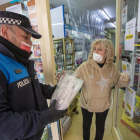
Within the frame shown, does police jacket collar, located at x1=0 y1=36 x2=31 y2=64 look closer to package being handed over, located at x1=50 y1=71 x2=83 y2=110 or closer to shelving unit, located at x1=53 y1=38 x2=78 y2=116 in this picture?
package being handed over, located at x1=50 y1=71 x2=83 y2=110

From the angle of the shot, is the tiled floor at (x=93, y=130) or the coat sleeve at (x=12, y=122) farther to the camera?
the tiled floor at (x=93, y=130)

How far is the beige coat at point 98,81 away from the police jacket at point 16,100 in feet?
2.15

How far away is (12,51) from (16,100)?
305mm

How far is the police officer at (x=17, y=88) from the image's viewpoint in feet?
1.50

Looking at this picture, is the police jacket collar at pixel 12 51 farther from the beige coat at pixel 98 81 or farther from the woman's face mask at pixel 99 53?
the woman's face mask at pixel 99 53

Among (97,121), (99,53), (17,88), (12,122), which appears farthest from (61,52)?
(12,122)

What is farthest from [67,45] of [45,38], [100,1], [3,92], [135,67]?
[3,92]

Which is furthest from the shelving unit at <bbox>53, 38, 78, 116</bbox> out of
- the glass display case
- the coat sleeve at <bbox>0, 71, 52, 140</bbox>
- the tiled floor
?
the coat sleeve at <bbox>0, 71, 52, 140</bbox>

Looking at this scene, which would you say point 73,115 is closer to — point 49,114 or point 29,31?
point 49,114

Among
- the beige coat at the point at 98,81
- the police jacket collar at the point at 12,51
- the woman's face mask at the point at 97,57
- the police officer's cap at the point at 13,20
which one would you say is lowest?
the beige coat at the point at 98,81

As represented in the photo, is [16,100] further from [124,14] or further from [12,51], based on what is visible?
[124,14]

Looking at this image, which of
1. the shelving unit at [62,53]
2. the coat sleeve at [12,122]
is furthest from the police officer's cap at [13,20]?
the shelving unit at [62,53]

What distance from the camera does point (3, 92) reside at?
46 centimetres

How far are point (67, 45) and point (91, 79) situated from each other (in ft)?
4.57
